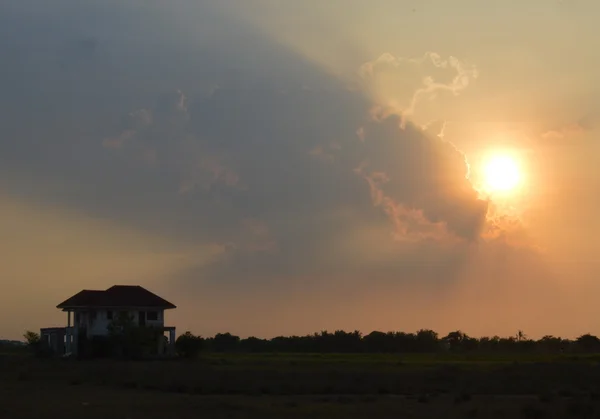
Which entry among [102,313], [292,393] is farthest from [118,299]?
[292,393]

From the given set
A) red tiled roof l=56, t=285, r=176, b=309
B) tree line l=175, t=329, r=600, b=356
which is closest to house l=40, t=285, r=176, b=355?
red tiled roof l=56, t=285, r=176, b=309

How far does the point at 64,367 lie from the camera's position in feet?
184

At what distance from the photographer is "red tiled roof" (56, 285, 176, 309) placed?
244 ft

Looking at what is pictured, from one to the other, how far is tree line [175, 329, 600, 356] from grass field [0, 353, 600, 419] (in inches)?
3061

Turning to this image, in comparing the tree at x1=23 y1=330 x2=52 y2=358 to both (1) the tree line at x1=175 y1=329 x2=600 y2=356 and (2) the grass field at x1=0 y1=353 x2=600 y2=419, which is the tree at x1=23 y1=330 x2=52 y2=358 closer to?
(2) the grass field at x1=0 y1=353 x2=600 y2=419

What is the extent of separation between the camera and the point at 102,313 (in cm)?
7381

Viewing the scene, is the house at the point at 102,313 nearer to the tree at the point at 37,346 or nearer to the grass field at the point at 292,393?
the tree at the point at 37,346

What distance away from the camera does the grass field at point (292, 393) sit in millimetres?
29641

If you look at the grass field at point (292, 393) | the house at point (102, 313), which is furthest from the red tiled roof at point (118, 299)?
the grass field at point (292, 393)

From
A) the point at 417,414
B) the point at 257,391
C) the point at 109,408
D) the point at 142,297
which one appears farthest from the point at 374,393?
the point at 142,297

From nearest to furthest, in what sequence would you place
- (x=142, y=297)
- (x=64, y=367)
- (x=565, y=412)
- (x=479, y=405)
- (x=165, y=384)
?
(x=565, y=412) < (x=479, y=405) < (x=165, y=384) < (x=64, y=367) < (x=142, y=297)

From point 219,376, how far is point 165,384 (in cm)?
450

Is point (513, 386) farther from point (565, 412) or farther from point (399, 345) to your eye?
point (399, 345)

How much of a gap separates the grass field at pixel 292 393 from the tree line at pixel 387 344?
7776 cm
